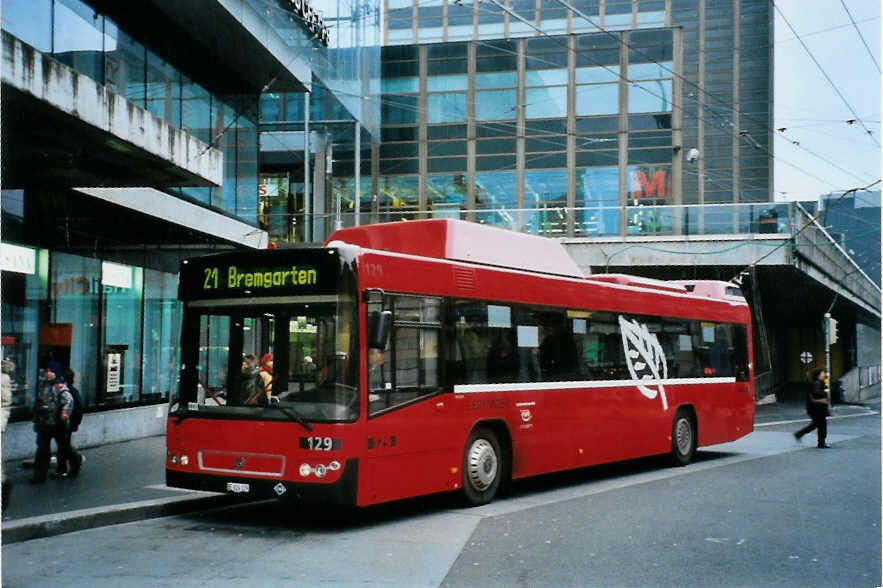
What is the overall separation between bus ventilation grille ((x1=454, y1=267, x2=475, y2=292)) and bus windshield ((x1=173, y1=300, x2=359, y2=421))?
2.03 metres

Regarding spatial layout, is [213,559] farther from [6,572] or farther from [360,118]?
[360,118]

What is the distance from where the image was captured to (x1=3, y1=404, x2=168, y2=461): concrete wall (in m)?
14.8

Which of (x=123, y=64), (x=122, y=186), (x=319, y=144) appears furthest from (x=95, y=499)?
(x=319, y=144)

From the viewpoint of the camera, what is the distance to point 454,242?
39.4 ft

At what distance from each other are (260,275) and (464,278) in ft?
8.14

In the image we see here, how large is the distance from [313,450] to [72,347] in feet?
28.4

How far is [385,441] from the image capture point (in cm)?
1023

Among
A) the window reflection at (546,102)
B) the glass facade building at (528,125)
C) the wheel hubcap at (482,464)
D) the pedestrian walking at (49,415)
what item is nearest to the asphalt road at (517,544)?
the wheel hubcap at (482,464)

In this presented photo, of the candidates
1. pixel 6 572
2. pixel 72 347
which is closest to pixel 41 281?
pixel 72 347

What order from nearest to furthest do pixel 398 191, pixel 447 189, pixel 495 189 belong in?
pixel 495 189 → pixel 447 189 → pixel 398 191

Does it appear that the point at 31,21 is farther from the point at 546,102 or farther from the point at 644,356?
the point at 546,102

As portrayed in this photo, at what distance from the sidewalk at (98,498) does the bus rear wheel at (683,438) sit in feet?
24.7

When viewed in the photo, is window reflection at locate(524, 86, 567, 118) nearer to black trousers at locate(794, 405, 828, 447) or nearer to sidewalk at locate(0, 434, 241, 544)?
black trousers at locate(794, 405, 828, 447)

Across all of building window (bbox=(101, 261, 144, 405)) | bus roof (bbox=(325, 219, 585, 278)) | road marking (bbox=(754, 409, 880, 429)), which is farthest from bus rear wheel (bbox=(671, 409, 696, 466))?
road marking (bbox=(754, 409, 880, 429))
